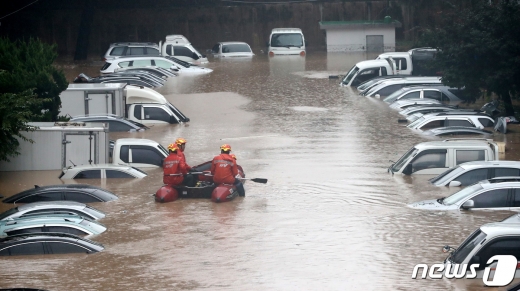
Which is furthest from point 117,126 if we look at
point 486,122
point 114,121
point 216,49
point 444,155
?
point 216,49

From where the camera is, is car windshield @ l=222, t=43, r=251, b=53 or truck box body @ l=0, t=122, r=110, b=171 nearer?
truck box body @ l=0, t=122, r=110, b=171

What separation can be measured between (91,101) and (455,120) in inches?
450

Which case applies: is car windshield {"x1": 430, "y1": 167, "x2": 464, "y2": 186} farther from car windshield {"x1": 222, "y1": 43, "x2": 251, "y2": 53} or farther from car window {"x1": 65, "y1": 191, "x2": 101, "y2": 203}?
car windshield {"x1": 222, "y1": 43, "x2": 251, "y2": 53}

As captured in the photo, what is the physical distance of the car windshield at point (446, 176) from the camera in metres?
19.2

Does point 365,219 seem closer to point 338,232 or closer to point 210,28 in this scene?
point 338,232

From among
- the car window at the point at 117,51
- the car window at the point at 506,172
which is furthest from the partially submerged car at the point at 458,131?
the car window at the point at 117,51

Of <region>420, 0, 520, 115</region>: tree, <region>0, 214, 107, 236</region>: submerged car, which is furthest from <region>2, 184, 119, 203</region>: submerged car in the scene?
<region>420, 0, 520, 115</region>: tree

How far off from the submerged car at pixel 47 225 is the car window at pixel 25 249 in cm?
102

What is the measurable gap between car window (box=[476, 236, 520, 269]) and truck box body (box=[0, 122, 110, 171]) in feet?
42.7

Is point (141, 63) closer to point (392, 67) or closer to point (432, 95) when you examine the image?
point (392, 67)

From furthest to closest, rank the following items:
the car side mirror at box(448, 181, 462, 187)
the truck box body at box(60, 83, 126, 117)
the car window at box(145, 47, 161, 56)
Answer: the car window at box(145, 47, 161, 56), the truck box body at box(60, 83, 126, 117), the car side mirror at box(448, 181, 462, 187)

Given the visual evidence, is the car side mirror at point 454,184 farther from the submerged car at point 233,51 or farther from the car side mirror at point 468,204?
the submerged car at point 233,51

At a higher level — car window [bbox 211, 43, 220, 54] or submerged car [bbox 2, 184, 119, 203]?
car window [bbox 211, 43, 220, 54]

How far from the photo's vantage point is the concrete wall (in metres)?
51.0
